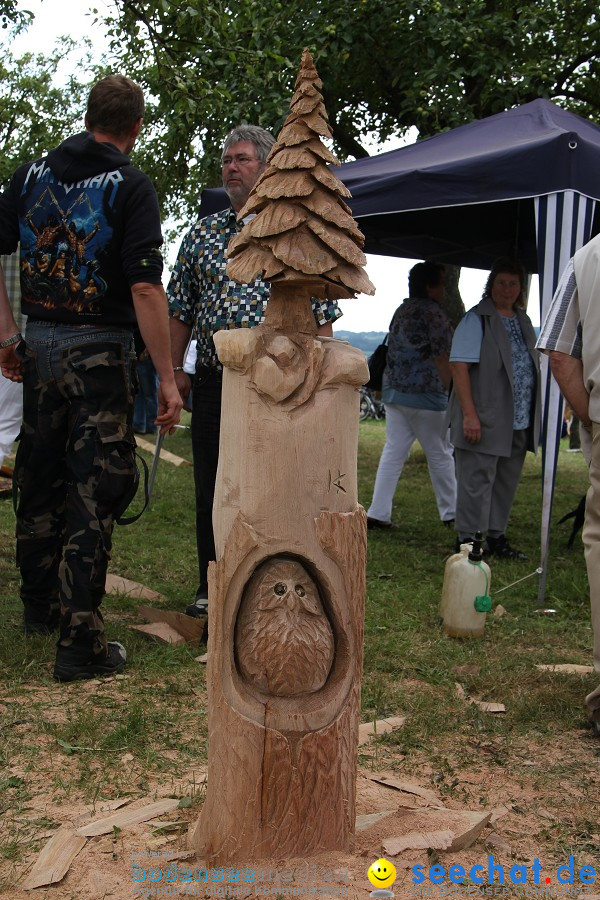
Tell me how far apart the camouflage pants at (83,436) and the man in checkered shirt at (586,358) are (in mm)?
1630

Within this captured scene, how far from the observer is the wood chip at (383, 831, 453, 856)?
2.30 meters

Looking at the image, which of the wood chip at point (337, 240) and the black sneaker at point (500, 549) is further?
the black sneaker at point (500, 549)

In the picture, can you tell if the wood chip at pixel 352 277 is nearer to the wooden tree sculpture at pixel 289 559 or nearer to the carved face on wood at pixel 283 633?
the wooden tree sculpture at pixel 289 559

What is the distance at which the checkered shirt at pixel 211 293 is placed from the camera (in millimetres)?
3846

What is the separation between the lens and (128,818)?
248 centimetres

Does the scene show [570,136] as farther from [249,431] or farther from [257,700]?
[257,700]

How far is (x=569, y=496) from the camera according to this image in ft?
31.8

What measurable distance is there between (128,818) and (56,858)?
0.25 meters

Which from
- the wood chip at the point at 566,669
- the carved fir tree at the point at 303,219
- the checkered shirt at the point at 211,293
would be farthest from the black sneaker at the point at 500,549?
the carved fir tree at the point at 303,219

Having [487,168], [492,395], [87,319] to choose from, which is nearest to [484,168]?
[487,168]

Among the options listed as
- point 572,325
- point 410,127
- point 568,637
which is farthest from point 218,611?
point 410,127

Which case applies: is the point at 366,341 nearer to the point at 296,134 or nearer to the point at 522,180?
the point at 522,180

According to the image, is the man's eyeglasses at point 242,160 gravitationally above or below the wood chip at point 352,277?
above

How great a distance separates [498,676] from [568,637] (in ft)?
2.76
